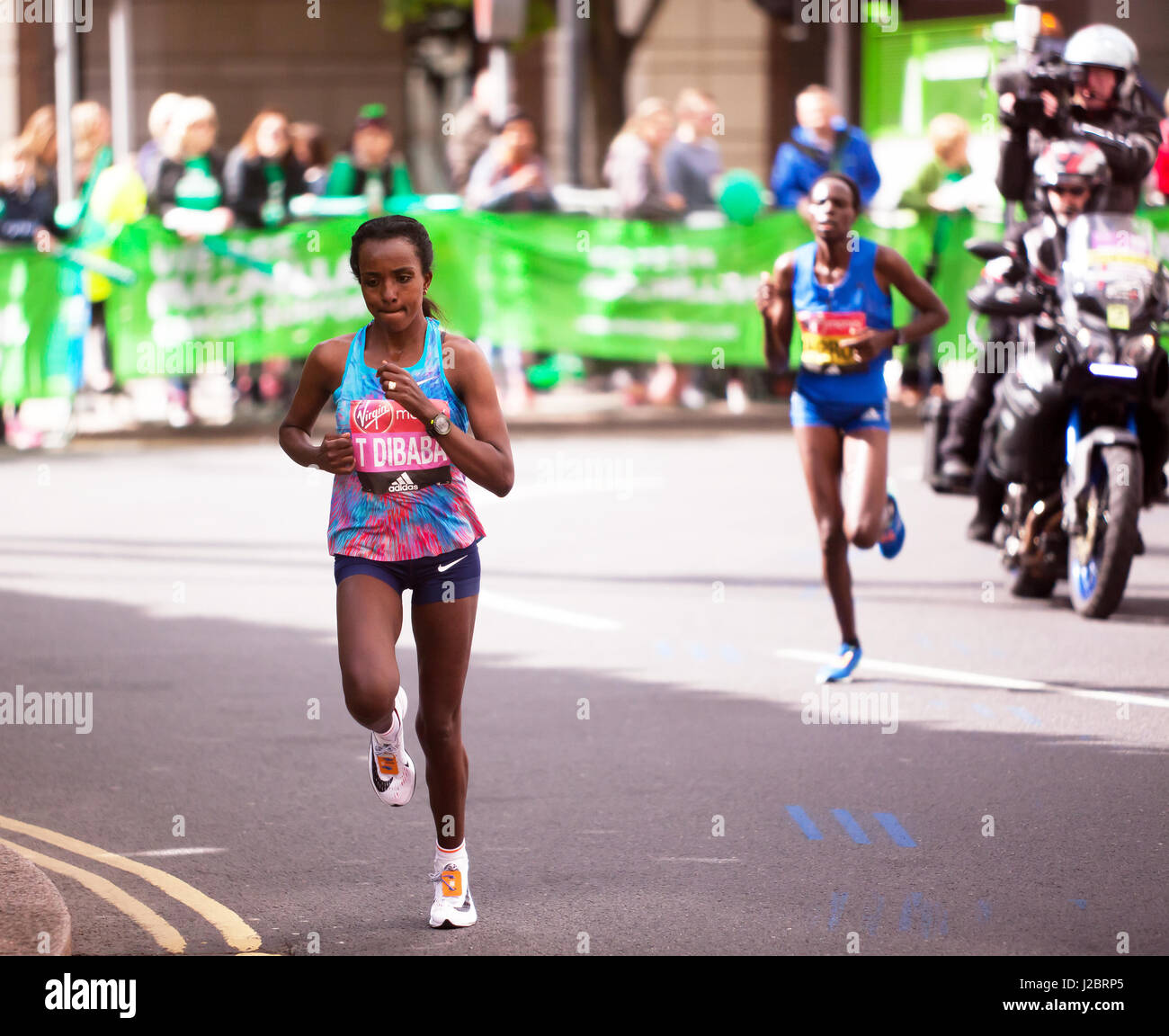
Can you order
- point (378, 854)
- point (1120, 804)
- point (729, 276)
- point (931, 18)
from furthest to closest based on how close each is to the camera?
point (931, 18)
point (729, 276)
point (1120, 804)
point (378, 854)

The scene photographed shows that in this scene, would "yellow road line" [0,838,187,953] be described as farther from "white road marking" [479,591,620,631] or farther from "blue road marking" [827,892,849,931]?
"white road marking" [479,591,620,631]

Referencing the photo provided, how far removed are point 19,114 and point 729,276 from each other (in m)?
16.4

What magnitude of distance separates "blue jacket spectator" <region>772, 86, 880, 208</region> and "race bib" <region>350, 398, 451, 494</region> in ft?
41.5

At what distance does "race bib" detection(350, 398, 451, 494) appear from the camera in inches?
228

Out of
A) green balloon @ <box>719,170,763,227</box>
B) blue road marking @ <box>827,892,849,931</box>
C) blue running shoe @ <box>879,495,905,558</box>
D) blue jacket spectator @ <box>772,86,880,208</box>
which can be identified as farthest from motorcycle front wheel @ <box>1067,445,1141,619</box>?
green balloon @ <box>719,170,763,227</box>

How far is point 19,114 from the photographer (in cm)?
3222

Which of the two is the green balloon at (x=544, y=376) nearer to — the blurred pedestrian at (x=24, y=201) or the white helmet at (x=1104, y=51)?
the blurred pedestrian at (x=24, y=201)

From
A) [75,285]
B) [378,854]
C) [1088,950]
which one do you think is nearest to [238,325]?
[75,285]

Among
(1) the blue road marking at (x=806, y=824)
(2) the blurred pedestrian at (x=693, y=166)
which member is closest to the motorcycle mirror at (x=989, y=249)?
(1) the blue road marking at (x=806, y=824)

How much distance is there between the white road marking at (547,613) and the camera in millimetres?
10539

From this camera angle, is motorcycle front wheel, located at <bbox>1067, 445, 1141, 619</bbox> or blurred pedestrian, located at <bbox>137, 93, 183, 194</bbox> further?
blurred pedestrian, located at <bbox>137, 93, 183, 194</bbox>

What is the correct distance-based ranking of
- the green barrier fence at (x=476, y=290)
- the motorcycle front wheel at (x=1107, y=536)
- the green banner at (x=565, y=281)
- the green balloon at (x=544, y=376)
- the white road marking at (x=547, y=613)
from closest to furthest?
the motorcycle front wheel at (x=1107, y=536), the white road marking at (x=547, y=613), the green barrier fence at (x=476, y=290), the green banner at (x=565, y=281), the green balloon at (x=544, y=376)

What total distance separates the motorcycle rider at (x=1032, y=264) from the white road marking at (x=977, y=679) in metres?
2.00
